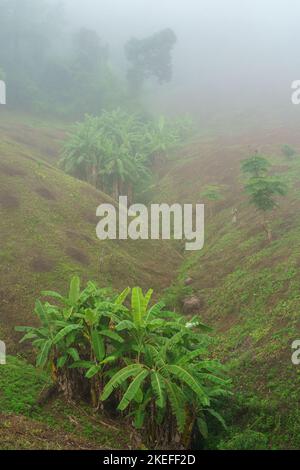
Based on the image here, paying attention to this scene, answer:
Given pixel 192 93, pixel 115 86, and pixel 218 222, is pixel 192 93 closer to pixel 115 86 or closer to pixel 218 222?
pixel 115 86

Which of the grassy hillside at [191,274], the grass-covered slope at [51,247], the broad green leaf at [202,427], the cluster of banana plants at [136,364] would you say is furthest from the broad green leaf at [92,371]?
the grass-covered slope at [51,247]

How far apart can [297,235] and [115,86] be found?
55.2 metres

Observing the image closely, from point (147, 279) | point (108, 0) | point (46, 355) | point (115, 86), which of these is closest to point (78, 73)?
point (115, 86)

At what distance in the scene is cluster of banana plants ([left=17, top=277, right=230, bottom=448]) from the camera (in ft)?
32.4

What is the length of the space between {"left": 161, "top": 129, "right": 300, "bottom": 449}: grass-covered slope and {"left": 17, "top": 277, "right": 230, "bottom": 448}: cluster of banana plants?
40.0 inches

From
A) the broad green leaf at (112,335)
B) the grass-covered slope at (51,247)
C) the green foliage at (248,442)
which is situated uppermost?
the grass-covered slope at (51,247)

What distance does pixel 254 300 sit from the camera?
17641mm

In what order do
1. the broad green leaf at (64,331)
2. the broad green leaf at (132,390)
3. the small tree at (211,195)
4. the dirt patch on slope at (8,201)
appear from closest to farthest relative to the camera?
the broad green leaf at (132,390)
the broad green leaf at (64,331)
the dirt patch on slope at (8,201)
the small tree at (211,195)

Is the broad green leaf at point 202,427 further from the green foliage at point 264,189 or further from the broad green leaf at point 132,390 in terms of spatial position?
the green foliage at point 264,189

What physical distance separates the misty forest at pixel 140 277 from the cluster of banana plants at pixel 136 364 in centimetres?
4

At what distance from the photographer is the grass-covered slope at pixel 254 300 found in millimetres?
10716

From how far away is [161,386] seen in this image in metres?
9.66

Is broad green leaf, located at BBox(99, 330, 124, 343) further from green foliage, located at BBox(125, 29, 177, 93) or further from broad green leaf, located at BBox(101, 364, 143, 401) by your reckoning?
green foliage, located at BBox(125, 29, 177, 93)

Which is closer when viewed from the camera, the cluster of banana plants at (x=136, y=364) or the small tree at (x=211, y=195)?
the cluster of banana plants at (x=136, y=364)
